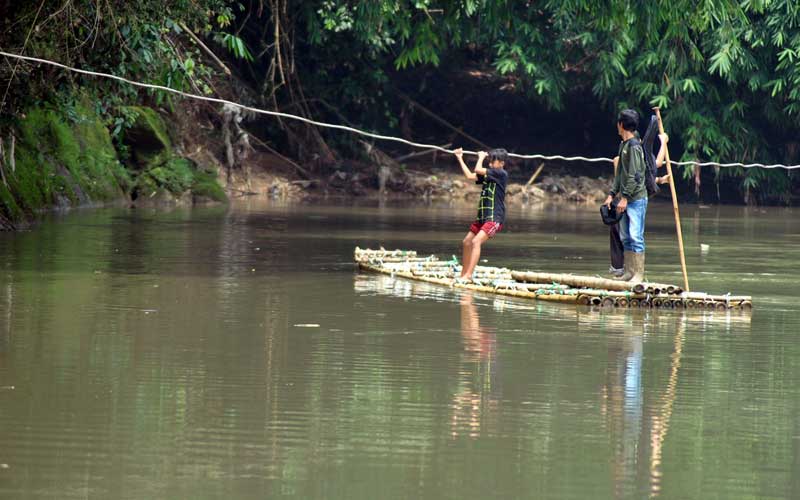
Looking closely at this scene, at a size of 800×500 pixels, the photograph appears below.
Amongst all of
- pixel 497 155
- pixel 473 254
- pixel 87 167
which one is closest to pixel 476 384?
pixel 473 254

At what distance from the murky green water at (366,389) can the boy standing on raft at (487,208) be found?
70 cm

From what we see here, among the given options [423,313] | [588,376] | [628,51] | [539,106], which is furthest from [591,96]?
[588,376]

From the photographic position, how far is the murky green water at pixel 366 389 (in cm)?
659

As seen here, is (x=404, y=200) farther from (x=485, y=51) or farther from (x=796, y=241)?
(x=796, y=241)

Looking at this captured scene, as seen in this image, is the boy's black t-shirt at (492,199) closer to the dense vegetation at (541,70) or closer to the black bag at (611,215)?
the black bag at (611,215)

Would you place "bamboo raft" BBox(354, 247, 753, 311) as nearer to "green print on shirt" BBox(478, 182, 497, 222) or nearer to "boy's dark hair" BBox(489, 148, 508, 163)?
"green print on shirt" BBox(478, 182, 497, 222)

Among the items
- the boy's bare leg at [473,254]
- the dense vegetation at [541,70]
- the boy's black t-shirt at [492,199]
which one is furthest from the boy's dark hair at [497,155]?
the dense vegetation at [541,70]

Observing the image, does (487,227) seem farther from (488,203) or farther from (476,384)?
(476,384)

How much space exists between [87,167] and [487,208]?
46.7 ft

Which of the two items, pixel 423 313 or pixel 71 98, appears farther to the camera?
pixel 71 98

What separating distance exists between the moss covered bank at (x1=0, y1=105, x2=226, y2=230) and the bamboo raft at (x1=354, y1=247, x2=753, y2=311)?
4.95 metres

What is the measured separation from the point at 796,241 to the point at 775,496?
1722 cm

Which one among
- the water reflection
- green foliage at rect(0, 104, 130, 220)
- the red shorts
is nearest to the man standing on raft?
the red shorts

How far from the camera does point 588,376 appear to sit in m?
9.26
